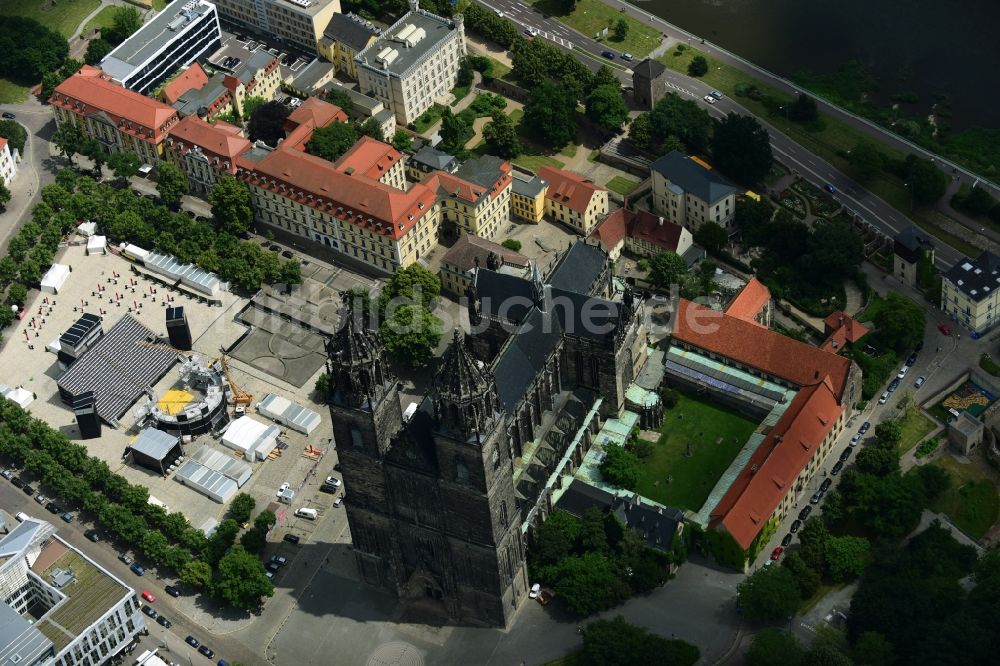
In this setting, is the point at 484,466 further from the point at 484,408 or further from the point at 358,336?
the point at 358,336

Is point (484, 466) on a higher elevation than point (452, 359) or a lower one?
lower

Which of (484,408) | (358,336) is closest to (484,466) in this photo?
(484,408)
